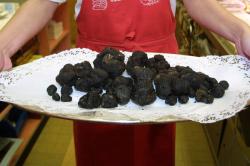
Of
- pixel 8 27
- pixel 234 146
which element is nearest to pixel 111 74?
pixel 8 27

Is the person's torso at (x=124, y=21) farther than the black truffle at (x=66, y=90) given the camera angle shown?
Yes

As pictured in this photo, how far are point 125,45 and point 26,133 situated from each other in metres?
0.89

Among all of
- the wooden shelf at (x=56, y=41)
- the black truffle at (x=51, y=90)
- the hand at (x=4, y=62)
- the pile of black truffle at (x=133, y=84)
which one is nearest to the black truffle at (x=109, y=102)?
the pile of black truffle at (x=133, y=84)

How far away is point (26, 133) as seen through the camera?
1546 mm

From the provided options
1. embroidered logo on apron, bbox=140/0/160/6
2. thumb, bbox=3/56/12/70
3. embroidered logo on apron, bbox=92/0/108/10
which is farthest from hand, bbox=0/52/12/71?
embroidered logo on apron, bbox=140/0/160/6

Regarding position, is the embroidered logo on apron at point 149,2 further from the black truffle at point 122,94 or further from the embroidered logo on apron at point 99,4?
the black truffle at point 122,94

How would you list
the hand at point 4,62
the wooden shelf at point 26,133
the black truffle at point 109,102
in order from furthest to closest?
the wooden shelf at point 26,133 → the hand at point 4,62 → the black truffle at point 109,102

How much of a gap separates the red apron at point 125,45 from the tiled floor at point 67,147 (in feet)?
2.09

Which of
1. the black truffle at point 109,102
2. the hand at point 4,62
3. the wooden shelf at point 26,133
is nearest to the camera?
the black truffle at point 109,102

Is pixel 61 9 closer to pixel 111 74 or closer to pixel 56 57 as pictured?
pixel 56 57

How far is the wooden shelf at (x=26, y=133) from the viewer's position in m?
1.43

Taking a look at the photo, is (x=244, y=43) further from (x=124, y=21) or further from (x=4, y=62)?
(x=4, y=62)

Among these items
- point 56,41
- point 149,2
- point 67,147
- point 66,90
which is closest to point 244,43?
point 149,2

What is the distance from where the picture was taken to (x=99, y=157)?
35.4 inches
